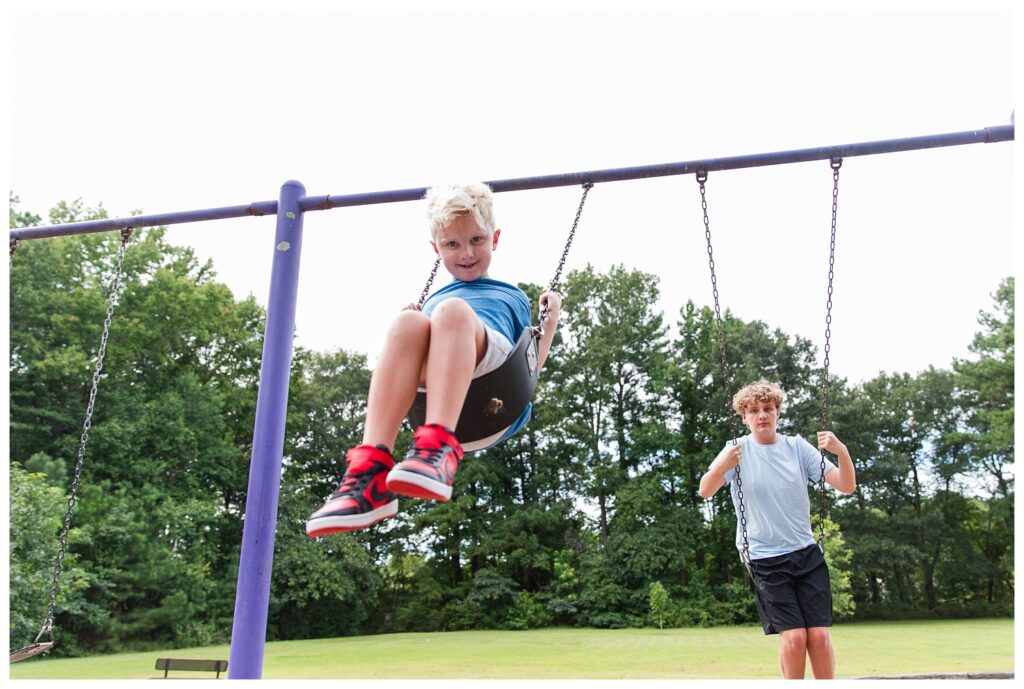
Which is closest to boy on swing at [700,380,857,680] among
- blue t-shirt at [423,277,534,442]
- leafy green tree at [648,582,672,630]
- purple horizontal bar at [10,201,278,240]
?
blue t-shirt at [423,277,534,442]

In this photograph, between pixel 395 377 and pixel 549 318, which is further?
pixel 549 318

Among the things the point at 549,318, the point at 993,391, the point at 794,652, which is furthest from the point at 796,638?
the point at 993,391

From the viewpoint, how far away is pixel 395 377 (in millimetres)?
2271

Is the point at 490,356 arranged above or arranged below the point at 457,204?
below

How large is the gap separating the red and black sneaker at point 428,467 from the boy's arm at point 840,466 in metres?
1.48

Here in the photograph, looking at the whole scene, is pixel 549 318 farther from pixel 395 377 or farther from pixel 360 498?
pixel 360 498

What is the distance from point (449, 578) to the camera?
22.9 metres

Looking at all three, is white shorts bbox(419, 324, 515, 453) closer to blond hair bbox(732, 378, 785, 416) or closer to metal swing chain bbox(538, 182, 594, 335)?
metal swing chain bbox(538, 182, 594, 335)

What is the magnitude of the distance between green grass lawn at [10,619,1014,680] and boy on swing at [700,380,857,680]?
5.41 meters

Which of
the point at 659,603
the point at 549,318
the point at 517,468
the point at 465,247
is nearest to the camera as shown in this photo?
the point at 465,247

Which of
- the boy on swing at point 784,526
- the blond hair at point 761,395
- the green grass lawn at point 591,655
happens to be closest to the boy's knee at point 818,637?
the boy on swing at point 784,526

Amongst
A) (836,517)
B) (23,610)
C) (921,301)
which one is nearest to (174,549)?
(23,610)

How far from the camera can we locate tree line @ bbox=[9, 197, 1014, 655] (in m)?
18.3

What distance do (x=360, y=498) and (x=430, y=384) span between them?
0.34m
